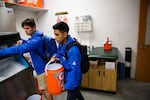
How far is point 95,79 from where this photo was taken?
2932mm

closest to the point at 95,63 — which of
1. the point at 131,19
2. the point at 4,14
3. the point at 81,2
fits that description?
the point at 131,19

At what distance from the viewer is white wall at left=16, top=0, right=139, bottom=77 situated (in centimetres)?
332

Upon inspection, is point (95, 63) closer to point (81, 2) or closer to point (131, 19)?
point (131, 19)

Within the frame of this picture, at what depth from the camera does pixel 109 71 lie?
9.25 ft

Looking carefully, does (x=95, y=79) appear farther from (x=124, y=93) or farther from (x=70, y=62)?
(x=70, y=62)

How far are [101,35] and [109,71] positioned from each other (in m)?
1.12

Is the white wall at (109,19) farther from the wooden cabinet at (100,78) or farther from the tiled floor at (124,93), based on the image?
Result: the wooden cabinet at (100,78)

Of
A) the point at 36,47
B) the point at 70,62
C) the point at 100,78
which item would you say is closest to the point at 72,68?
the point at 70,62

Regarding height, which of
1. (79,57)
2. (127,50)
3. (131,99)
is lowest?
(131,99)

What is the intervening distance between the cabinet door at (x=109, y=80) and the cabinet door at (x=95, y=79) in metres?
0.08

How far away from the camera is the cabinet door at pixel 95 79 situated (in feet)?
9.48

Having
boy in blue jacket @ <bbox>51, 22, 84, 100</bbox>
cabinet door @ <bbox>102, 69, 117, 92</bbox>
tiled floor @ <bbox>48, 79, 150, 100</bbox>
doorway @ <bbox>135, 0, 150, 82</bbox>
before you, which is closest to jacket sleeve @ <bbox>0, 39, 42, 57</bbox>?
boy in blue jacket @ <bbox>51, 22, 84, 100</bbox>

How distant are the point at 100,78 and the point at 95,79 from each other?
111 millimetres

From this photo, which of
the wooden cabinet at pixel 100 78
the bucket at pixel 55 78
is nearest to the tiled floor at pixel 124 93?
the wooden cabinet at pixel 100 78
